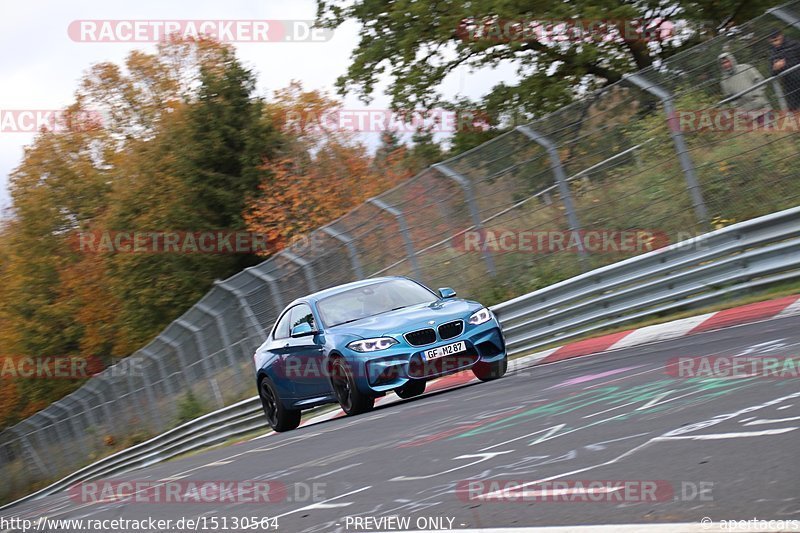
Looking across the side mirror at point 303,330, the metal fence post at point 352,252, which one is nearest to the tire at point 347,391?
the side mirror at point 303,330

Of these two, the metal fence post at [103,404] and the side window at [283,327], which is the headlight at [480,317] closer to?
the side window at [283,327]

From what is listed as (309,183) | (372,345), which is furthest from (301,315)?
(309,183)

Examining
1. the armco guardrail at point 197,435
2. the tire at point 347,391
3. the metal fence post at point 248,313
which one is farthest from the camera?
the metal fence post at point 248,313

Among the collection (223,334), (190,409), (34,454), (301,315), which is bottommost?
(34,454)

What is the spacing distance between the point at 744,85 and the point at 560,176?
2906 mm

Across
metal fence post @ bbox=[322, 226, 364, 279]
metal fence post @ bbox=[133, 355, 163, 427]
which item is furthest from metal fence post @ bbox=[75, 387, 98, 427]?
metal fence post @ bbox=[322, 226, 364, 279]

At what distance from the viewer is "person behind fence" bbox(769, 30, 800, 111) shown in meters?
12.7

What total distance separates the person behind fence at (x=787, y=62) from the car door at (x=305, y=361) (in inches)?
229

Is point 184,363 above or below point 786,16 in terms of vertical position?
below

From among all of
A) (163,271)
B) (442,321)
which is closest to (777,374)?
(442,321)

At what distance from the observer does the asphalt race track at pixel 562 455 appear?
198 inches

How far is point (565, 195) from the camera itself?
15.8m

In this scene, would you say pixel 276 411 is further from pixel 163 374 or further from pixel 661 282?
pixel 163 374

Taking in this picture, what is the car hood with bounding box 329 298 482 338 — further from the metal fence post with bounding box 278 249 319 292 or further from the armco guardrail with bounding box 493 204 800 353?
the metal fence post with bounding box 278 249 319 292
